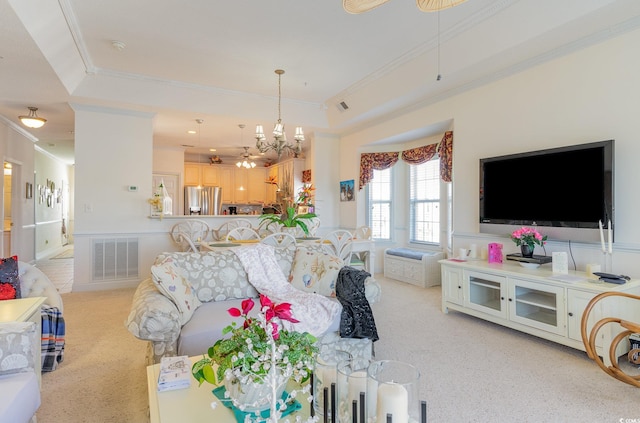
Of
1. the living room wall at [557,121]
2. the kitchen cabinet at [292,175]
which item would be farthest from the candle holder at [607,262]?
the kitchen cabinet at [292,175]

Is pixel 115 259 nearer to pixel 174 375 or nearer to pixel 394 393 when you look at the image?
pixel 174 375

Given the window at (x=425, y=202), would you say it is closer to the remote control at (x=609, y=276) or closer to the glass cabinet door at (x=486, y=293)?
the glass cabinet door at (x=486, y=293)

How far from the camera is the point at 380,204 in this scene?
258 inches

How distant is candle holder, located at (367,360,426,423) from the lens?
105cm

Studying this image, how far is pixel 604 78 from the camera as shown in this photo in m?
3.04

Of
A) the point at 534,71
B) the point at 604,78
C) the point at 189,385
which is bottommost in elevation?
the point at 189,385

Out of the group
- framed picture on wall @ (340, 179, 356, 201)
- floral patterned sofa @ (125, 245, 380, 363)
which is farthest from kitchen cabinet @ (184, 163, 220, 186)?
floral patterned sofa @ (125, 245, 380, 363)

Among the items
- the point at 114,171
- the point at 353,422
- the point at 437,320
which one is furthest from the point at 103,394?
the point at 114,171

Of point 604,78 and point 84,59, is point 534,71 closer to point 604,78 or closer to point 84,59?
point 604,78

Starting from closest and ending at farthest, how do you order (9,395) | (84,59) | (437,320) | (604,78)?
1. (9,395)
2. (604,78)
3. (437,320)
4. (84,59)

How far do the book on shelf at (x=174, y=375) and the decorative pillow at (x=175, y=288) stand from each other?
1.91ft

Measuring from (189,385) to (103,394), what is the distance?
1.14 metres

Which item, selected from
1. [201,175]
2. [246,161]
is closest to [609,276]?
[246,161]

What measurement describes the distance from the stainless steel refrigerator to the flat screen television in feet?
23.0
